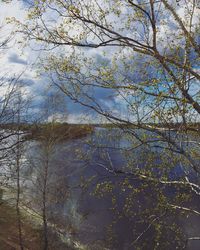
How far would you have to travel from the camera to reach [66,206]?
23656 millimetres

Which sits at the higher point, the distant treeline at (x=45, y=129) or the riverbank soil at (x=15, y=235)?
the distant treeline at (x=45, y=129)

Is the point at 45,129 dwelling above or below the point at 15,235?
above

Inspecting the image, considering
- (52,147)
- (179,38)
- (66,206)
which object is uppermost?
(179,38)

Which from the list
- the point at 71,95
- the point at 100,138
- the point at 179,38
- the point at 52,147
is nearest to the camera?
the point at 179,38

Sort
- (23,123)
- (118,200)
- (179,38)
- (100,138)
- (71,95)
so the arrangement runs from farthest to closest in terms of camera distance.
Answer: (118,200) → (23,123) → (100,138) → (71,95) → (179,38)

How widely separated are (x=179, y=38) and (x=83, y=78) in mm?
2237

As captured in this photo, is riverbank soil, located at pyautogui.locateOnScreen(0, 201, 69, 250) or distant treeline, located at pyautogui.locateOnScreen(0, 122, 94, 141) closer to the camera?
distant treeline, located at pyautogui.locateOnScreen(0, 122, 94, 141)

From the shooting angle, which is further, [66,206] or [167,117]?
[66,206]

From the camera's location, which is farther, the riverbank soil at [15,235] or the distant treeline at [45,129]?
the riverbank soil at [15,235]

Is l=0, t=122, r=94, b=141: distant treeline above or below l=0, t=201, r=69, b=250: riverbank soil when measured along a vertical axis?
above

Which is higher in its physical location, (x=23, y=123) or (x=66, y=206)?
(x=23, y=123)

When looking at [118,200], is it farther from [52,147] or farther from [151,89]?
[151,89]

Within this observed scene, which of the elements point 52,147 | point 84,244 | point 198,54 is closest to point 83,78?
point 198,54

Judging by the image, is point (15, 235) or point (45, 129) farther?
point (15, 235)
